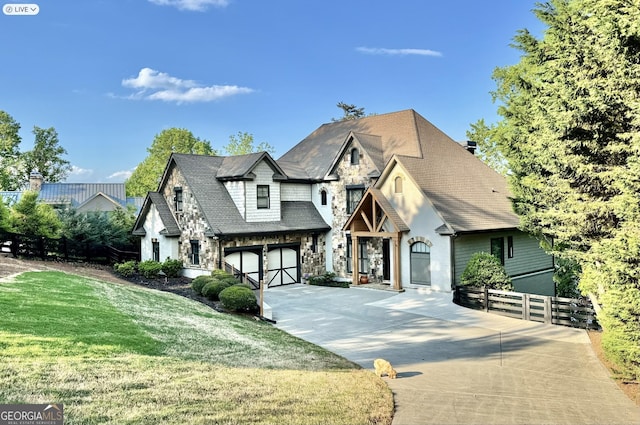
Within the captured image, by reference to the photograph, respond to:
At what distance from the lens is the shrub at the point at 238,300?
54.7ft

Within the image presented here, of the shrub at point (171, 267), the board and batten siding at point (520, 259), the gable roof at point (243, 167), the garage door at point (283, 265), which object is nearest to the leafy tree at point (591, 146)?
the board and batten siding at point (520, 259)

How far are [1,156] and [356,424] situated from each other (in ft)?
209

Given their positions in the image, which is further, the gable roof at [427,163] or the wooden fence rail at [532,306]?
the gable roof at [427,163]

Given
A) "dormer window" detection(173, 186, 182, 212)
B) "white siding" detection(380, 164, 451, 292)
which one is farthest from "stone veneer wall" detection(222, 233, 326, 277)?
"white siding" detection(380, 164, 451, 292)

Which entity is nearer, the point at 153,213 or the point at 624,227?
the point at 624,227

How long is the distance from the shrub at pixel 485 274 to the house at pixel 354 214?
1106 millimetres

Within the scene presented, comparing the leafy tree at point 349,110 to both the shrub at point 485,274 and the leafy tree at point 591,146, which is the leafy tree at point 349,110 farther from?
the leafy tree at point 591,146

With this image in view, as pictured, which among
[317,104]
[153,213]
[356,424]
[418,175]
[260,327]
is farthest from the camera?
[317,104]

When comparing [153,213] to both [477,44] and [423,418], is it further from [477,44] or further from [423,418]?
[423,418]

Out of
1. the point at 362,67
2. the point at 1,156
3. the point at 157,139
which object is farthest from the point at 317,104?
the point at 1,156

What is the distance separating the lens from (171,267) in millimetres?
23422

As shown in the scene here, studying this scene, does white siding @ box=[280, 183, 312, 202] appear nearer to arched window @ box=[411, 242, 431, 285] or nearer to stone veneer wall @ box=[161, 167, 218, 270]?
stone veneer wall @ box=[161, 167, 218, 270]

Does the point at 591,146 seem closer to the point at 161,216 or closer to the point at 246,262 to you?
the point at 246,262

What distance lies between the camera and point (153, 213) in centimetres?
2566
